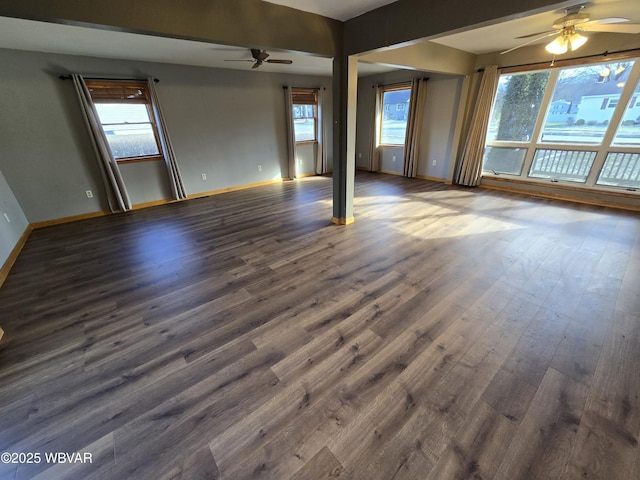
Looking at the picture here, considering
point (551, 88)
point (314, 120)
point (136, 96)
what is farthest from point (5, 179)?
point (551, 88)

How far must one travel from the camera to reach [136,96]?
4391 mm

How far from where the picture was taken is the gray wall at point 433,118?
539cm

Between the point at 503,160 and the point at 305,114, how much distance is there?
178 inches

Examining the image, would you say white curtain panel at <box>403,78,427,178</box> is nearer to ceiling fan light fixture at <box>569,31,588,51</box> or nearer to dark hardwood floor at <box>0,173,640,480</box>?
ceiling fan light fixture at <box>569,31,588,51</box>

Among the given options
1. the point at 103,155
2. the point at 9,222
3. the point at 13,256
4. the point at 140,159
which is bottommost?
the point at 13,256

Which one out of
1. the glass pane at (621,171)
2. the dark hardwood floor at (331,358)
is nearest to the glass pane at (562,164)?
the glass pane at (621,171)

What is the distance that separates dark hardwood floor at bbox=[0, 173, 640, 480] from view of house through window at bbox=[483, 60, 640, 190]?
165 centimetres

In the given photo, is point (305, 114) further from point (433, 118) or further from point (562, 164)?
point (562, 164)

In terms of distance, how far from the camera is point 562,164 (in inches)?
177

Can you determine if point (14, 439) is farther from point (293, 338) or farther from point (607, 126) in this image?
point (607, 126)

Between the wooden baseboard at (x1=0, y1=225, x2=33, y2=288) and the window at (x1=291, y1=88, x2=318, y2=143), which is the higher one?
the window at (x1=291, y1=88, x2=318, y2=143)

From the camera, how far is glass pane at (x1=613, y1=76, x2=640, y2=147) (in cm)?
365

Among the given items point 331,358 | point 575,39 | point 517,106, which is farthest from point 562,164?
point 331,358

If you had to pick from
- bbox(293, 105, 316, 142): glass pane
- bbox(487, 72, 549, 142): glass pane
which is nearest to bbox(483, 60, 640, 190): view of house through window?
bbox(487, 72, 549, 142): glass pane
